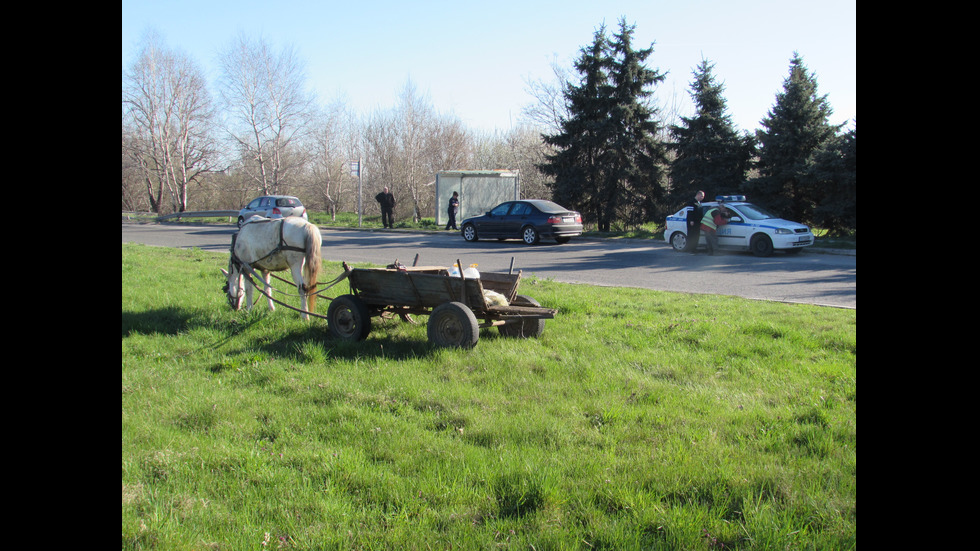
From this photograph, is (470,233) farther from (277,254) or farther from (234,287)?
(277,254)

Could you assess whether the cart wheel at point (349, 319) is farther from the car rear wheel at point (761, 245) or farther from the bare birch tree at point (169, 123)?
the bare birch tree at point (169, 123)

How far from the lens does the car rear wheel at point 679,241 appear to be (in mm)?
19922

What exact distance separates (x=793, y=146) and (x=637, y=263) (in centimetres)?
1270

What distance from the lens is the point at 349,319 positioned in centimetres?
729

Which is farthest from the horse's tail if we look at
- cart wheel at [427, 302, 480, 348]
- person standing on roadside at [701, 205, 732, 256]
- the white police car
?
the white police car

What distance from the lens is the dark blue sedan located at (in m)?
22.6

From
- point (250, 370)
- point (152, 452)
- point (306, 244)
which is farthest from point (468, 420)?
point (306, 244)

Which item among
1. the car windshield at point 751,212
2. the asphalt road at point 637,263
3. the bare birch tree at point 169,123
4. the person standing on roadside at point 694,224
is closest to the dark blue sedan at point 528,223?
the asphalt road at point 637,263

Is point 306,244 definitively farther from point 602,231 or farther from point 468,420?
point 602,231

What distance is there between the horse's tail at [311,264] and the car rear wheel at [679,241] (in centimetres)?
1398

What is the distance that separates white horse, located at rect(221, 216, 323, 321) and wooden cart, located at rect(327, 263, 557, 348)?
129cm

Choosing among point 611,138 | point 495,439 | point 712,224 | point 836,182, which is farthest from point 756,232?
point 495,439
